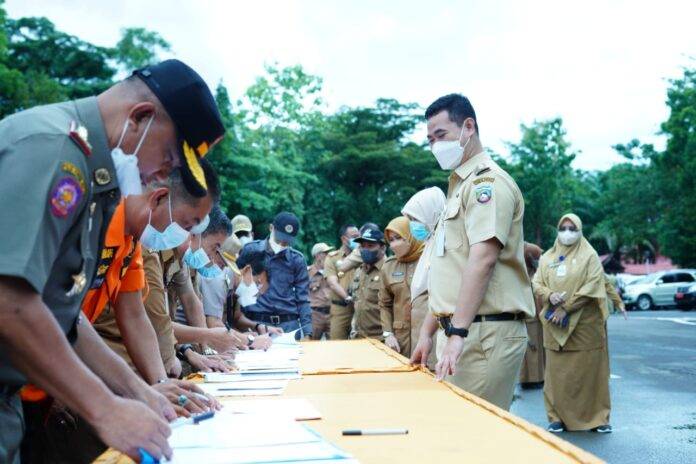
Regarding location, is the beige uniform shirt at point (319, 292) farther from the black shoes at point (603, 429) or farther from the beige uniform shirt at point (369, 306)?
the black shoes at point (603, 429)

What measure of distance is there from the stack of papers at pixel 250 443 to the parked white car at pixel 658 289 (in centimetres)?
2848

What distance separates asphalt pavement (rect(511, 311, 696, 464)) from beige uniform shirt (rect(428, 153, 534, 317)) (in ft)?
8.58

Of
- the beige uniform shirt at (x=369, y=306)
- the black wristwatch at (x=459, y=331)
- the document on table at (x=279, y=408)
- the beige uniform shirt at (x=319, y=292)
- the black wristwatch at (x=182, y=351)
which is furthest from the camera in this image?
the beige uniform shirt at (x=319, y=292)

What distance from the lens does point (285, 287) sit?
7102 mm

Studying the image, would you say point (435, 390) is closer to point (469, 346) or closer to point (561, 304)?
point (469, 346)

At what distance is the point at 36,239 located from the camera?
53.2 inches

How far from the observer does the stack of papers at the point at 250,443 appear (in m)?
1.65

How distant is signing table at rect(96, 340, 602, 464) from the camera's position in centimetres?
171

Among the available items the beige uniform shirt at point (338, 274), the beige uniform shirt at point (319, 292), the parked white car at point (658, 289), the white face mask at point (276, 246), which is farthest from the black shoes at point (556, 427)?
the parked white car at point (658, 289)

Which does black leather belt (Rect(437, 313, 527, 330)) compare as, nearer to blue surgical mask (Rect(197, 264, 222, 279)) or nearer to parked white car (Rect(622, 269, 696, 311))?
blue surgical mask (Rect(197, 264, 222, 279))

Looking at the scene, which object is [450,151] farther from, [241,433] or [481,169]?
[241,433]

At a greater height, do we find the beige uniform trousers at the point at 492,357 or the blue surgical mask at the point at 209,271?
the blue surgical mask at the point at 209,271

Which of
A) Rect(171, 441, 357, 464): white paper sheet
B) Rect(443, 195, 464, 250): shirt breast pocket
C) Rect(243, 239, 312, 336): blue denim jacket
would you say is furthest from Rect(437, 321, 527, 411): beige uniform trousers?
Rect(243, 239, 312, 336): blue denim jacket

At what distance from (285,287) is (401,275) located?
134cm
